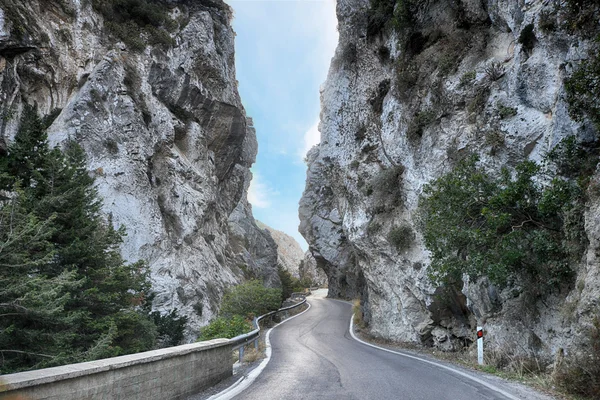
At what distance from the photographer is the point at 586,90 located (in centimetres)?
641

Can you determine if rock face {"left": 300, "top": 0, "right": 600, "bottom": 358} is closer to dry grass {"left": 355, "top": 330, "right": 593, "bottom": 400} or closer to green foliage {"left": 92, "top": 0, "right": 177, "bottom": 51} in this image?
dry grass {"left": 355, "top": 330, "right": 593, "bottom": 400}

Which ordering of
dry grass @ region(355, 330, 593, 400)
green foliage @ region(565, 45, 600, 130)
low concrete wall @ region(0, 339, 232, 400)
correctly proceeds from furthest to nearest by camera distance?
green foliage @ region(565, 45, 600, 130), dry grass @ region(355, 330, 593, 400), low concrete wall @ region(0, 339, 232, 400)

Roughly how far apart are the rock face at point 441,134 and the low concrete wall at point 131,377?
6.07 meters

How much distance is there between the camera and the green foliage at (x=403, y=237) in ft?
48.9

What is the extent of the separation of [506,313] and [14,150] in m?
16.7

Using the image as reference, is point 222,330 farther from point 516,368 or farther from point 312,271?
point 312,271

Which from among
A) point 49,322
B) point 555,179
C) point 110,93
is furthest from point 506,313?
point 110,93

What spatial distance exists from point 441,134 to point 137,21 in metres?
26.6

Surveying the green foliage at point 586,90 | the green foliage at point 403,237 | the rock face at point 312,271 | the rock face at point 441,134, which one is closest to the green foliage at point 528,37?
the rock face at point 441,134

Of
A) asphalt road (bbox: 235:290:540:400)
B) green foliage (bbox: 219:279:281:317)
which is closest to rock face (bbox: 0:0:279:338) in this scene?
green foliage (bbox: 219:279:281:317)

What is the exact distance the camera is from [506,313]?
28.3 feet

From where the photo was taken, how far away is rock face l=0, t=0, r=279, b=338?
1942cm

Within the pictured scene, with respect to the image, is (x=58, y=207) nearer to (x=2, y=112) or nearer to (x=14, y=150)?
(x=14, y=150)

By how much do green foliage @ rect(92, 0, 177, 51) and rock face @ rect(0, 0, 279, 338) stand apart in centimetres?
43
